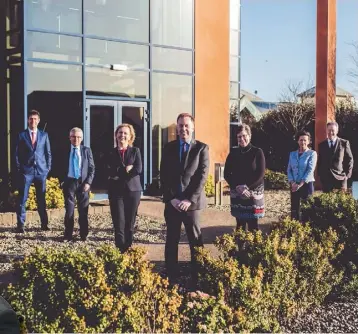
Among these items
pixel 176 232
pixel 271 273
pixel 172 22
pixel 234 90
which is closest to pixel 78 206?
pixel 176 232

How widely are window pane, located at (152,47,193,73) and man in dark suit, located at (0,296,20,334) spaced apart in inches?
503

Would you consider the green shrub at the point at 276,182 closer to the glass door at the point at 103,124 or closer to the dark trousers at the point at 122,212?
the glass door at the point at 103,124

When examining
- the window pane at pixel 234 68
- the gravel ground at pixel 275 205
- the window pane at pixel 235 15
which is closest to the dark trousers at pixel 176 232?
A: the gravel ground at pixel 275 205

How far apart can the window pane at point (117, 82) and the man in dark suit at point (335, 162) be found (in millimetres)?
6107

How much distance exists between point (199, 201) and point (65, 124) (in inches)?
306

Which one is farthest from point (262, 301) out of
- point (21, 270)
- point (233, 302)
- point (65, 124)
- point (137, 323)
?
point (65, 124)

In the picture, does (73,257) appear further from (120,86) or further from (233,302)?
(120,86)

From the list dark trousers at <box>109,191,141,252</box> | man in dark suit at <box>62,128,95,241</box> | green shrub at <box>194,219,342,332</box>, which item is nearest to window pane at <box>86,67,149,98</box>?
man in dark suit at <box>62,128,95,241</box>

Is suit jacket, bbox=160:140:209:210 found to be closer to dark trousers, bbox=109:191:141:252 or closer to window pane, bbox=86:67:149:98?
dark trousers, bbox=109:191:141:252

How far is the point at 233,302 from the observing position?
4.80 metres

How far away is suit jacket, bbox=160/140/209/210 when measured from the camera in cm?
617

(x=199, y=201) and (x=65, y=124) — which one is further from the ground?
(x=65, y=124)

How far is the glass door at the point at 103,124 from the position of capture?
13.3m

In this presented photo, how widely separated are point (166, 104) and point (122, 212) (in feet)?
26.4
